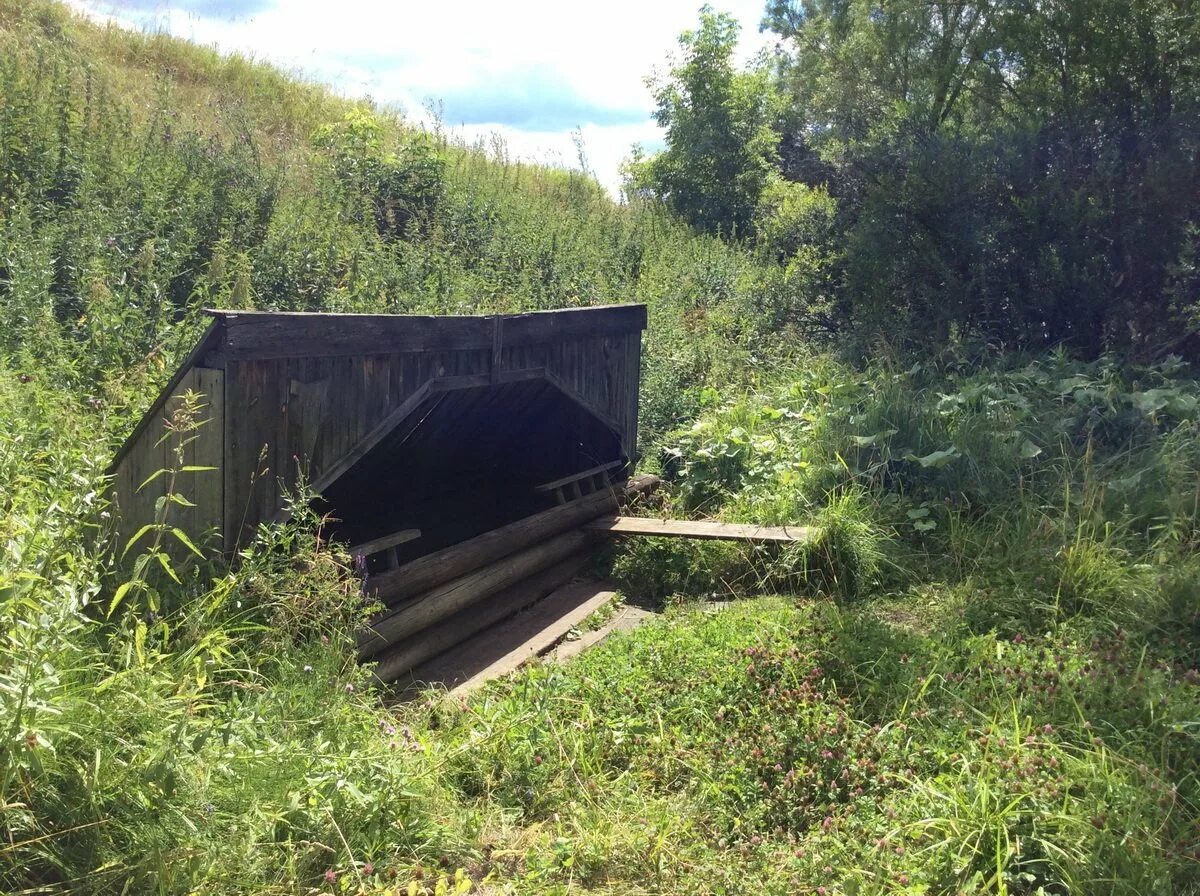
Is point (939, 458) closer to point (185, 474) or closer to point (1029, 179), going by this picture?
point (1029, 179)

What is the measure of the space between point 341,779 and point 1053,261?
8.87 meters

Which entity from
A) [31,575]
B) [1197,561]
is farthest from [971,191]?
[31,575]

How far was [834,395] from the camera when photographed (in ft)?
28.5

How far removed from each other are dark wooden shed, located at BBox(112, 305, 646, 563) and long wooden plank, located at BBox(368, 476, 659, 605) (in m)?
0.28

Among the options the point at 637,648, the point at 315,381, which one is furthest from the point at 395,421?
the point at 637,648

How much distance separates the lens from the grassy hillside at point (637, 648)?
3.30m

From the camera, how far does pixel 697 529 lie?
24.3ft

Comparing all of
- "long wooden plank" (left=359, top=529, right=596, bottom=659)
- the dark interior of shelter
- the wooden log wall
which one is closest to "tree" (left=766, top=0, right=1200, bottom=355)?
the dark interior of shelter

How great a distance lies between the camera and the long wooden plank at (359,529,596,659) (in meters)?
5.40

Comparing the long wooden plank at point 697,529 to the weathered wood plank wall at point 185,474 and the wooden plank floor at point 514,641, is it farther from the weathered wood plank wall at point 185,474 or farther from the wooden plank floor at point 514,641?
the weathered wood plank wall at point 185,474

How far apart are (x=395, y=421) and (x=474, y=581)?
138cm

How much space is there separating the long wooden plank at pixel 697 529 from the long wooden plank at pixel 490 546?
19 centimetres

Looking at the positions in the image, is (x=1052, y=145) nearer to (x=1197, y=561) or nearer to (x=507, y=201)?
(x=1197, y=561)

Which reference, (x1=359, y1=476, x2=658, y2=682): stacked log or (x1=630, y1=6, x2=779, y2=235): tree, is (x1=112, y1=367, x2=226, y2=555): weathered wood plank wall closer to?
(x1=359, y1=476, x2=658, y2=682): stacked log
